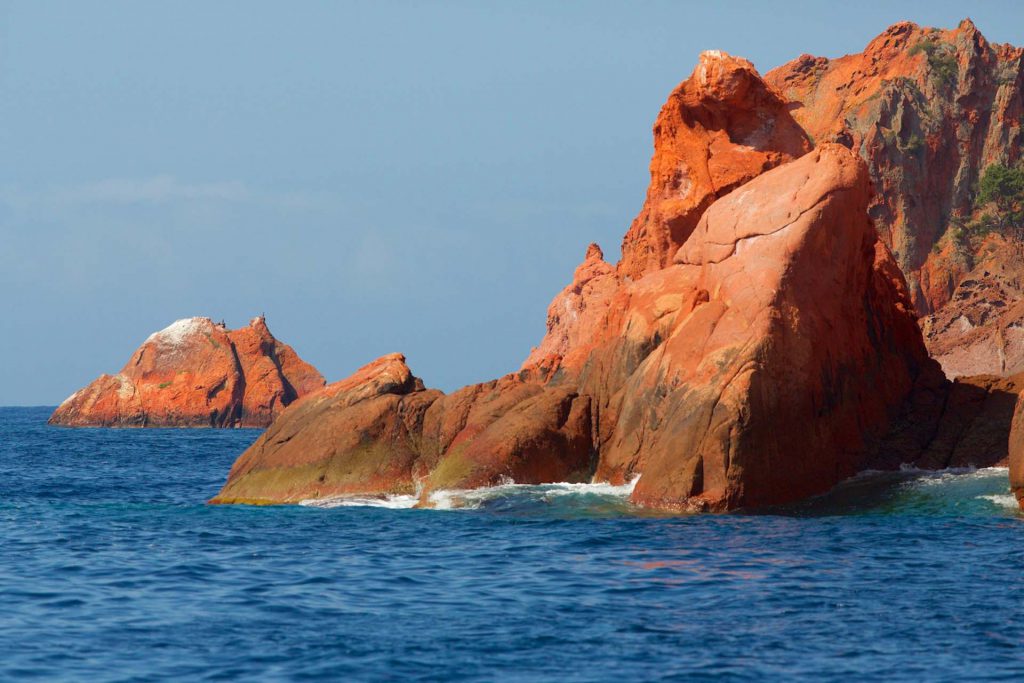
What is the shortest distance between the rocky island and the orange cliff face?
62.2 meters

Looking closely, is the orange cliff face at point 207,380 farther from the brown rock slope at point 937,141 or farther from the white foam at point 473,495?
the white foam at point 473,495

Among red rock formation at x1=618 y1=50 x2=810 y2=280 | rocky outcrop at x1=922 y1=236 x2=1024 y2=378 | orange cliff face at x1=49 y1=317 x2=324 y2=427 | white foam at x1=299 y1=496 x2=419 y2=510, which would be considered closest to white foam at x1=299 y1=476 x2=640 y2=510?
white foam at x1=299 y1=496 x2=419 y2=510

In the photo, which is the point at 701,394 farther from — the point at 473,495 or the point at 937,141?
the point at 937,141

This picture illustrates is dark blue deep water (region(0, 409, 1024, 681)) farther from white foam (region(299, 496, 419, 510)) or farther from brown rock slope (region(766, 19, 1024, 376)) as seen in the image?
brown rock slope (region(766, 19, 1024, 376))

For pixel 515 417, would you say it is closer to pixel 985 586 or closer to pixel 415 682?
pixel 985 586

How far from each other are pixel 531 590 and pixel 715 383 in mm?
8951

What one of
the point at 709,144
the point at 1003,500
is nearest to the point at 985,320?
the point at 709,144

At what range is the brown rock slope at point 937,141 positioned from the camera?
82188mm

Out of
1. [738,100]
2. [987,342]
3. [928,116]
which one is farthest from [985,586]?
[928,116]

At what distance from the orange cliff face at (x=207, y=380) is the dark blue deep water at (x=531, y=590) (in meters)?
67.2

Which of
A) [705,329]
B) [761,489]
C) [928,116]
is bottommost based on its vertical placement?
[761,489]

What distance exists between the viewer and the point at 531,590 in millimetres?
19469

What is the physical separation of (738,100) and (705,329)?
9865 millimetres

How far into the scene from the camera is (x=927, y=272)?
82.7 meters
